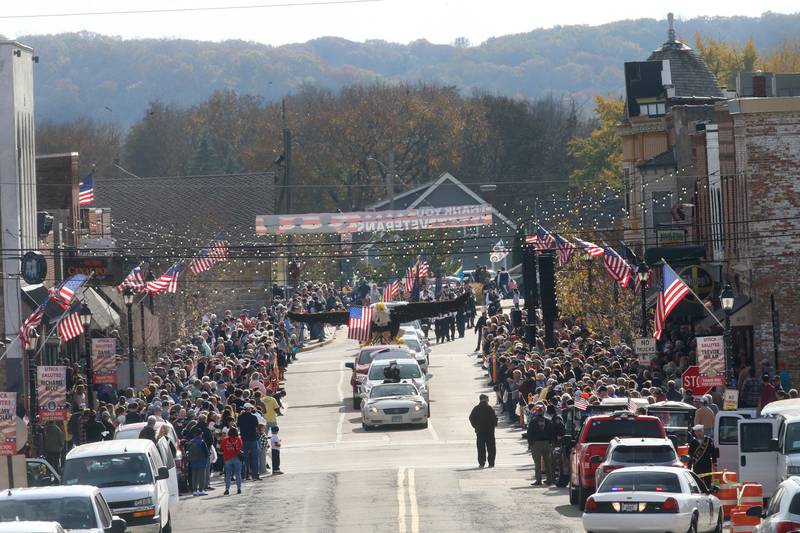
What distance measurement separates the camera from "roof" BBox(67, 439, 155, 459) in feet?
81.5

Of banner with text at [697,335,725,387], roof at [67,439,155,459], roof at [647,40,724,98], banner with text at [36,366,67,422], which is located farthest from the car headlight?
roof at [647,40,724,98]

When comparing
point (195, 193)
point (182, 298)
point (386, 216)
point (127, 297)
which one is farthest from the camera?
point (195, 193)

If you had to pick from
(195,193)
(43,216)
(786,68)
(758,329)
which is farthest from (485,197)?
(758,329)

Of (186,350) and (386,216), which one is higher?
(386,216)

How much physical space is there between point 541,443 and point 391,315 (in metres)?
24.2

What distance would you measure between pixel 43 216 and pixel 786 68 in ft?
228

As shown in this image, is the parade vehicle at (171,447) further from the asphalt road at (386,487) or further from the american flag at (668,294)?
the american flag at (668,294)

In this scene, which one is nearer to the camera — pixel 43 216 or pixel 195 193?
pixel 43 216

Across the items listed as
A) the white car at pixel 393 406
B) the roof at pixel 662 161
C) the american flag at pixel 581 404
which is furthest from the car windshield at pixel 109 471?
the roof at pixel 662 161

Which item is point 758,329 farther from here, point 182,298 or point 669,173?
point 182,298

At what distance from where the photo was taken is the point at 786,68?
11019cm

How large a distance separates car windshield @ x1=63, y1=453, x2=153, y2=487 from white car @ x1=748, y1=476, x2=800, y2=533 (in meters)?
9.83

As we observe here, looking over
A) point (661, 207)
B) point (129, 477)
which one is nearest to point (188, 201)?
point (661, 207)

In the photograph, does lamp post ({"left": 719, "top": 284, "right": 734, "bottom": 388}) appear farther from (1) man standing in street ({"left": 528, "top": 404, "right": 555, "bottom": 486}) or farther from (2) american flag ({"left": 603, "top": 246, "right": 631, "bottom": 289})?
(2) american flag ({"left": 603, "top": 246, "right": 631, "bottom": 289})
